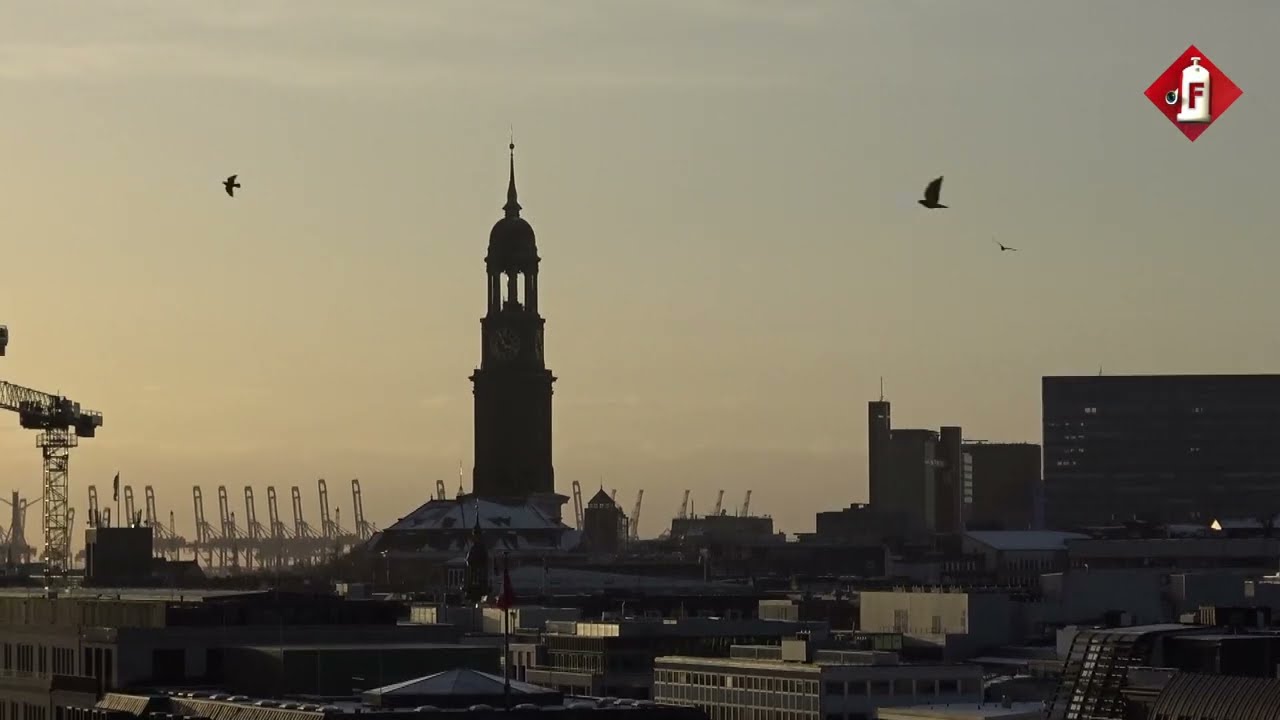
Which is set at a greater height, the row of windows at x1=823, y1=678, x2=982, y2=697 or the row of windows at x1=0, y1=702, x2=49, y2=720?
the row of windows at x1=823, y1=678, x2=982, y2=697

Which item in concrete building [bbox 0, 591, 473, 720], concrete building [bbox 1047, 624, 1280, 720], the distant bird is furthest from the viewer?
concrete building [bbox 0, 591, 473, 720]

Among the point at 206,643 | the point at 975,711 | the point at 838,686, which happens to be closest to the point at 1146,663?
the point at 206,643

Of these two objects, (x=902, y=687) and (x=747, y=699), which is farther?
(x=747, y=699)

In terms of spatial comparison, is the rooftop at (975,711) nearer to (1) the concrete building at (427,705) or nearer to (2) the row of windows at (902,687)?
(2) the row of windows at (902,687)

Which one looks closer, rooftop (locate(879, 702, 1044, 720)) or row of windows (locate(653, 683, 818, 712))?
rooftop (locate(879, 702, 1044, 720))

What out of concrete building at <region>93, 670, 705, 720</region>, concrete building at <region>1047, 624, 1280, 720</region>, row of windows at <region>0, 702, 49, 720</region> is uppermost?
concrete building at <region>1047, 624, 1280, 720</region>

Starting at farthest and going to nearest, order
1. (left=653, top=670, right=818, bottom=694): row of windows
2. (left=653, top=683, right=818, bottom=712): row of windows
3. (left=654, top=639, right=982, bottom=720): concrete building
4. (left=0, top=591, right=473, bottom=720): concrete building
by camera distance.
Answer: (left=653, top=670, right=818, bottom=694): row of windows → (left=653, top=683, right=818, bottom=712): row of windows → (left=654, top=639, right=982, bottom=720): concrete building → (left=0, top=591, right=473, bottom=720): concrete building

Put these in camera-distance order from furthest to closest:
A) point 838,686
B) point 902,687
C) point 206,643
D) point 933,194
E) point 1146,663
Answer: point 902,687, point 838,686, point 206,643, point 1146,663, point 933,194

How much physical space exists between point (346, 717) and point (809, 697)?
7948 centimetres

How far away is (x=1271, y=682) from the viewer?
9994cm

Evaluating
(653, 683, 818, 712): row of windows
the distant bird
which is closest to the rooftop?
(653, 683, 818, 712): row of windows

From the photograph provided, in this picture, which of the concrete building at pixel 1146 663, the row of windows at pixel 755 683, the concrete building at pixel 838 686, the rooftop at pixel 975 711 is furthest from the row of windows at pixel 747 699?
the concrete building at pixel 1146 663

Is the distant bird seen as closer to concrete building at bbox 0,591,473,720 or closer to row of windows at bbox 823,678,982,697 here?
concrete building at bbox 0,591,473,720

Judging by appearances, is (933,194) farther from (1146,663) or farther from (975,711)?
(975,711)
